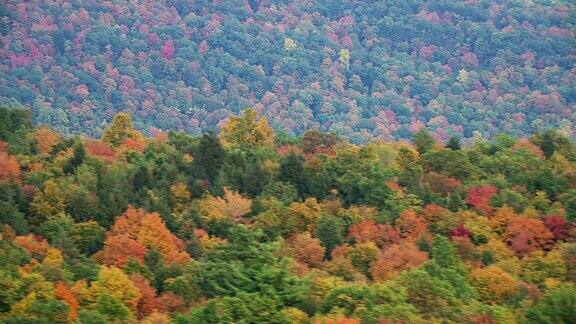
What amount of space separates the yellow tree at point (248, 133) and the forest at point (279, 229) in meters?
0.18

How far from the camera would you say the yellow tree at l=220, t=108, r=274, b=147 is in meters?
101

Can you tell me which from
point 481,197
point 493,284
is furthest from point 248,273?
point 481,197

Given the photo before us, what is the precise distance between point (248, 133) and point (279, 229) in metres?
27.2

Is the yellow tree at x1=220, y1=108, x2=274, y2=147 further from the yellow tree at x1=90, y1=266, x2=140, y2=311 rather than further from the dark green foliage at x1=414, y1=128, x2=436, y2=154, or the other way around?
the yellow tree at x1=90, y1=266, x2=140, y2=311

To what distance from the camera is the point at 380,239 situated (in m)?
75.1

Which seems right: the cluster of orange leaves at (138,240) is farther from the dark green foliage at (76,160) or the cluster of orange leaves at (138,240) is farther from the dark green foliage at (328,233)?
the dark green foliage at (76,160)

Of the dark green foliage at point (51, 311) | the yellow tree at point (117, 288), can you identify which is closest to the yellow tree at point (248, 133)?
the yellow tree at point (117, 288)

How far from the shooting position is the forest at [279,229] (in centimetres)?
5675

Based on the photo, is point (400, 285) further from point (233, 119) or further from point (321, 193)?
point (233, 119)

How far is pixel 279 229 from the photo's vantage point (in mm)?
75438

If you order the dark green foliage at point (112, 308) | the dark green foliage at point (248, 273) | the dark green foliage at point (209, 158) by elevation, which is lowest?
the dark green foliage at point (112, 308)

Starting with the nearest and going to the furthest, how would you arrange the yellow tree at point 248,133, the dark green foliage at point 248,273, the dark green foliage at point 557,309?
the dark green foliage at point 557,309, the dark green foliage at point 248,273, the yellow tree at point 248,133

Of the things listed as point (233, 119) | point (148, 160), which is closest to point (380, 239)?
point (148, 160)

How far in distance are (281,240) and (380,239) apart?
6987 millimetres
